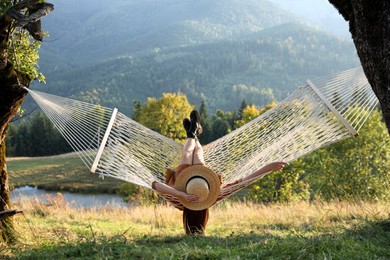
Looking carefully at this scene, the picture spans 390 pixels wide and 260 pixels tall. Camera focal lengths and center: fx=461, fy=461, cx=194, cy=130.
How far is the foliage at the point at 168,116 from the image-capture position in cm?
1520

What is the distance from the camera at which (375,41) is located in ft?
6.32

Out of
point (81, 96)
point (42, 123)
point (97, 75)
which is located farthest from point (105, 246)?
point (97, 75)

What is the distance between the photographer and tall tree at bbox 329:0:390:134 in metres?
1.90

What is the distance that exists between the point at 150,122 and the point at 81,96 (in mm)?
66998

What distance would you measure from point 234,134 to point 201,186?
37.8 inches

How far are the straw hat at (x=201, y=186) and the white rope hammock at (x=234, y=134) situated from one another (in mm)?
81

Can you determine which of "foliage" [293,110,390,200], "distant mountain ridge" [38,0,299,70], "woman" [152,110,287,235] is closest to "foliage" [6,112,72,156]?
"foliage" [293,110,390,200]

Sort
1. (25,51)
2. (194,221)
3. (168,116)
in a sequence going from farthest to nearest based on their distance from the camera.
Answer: (168,116) → (25,51) → (194,221)

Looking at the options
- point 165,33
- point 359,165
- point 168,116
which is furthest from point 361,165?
point 165,33

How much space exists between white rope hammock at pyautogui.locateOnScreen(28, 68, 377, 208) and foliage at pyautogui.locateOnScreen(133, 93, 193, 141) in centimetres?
1097

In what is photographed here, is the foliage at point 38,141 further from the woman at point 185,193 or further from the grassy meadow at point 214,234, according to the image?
the woman at point 185,193

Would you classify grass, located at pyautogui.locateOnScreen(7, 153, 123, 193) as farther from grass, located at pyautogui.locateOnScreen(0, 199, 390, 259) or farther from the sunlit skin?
the sunlit skin

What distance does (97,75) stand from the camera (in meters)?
105

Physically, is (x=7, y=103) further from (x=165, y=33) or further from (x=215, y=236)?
(x=165, y=33)
